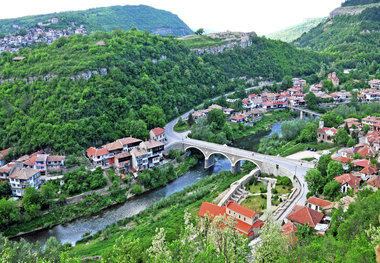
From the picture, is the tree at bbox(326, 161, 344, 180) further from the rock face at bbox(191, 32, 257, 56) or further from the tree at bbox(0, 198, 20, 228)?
the rock face at bbox(191, 32, 257, 56)

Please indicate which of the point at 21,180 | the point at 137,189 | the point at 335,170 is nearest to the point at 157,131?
the point at 137,189

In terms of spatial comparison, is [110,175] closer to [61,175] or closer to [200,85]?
[61,175]

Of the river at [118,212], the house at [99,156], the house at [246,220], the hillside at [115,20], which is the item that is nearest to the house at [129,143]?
the house at [99,156]

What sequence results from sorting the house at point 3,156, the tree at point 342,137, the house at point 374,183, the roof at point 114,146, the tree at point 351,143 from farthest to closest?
the tree at point 342,137
the roof at point 114,146
the tree at point 351,143
the house at point 3,156
the house at point 374,183

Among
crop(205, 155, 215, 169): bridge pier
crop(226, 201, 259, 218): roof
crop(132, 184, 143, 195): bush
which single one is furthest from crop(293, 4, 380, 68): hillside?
crop(226, 201, 259, 218): roof

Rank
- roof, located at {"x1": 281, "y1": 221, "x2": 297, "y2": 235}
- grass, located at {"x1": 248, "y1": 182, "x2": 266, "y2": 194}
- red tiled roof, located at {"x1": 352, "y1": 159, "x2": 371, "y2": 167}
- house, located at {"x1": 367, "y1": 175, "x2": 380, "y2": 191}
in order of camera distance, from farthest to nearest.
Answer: grass, located at {"x1": 248, "y1": 182, "x2": 266, "y2": 194} < red tiled roof, located at {"x1": 352, "y1": 159, "x2": 371, "y2": 167} < house, located at {"x1": 367, "y1": 175, "x2": 380, "y2": 191} < roof, located at {"x1": 281, "y1": 221, "x2": 297, "y2": 235}

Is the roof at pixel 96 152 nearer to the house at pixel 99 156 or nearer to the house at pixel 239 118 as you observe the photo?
the house at pixel 99 156
